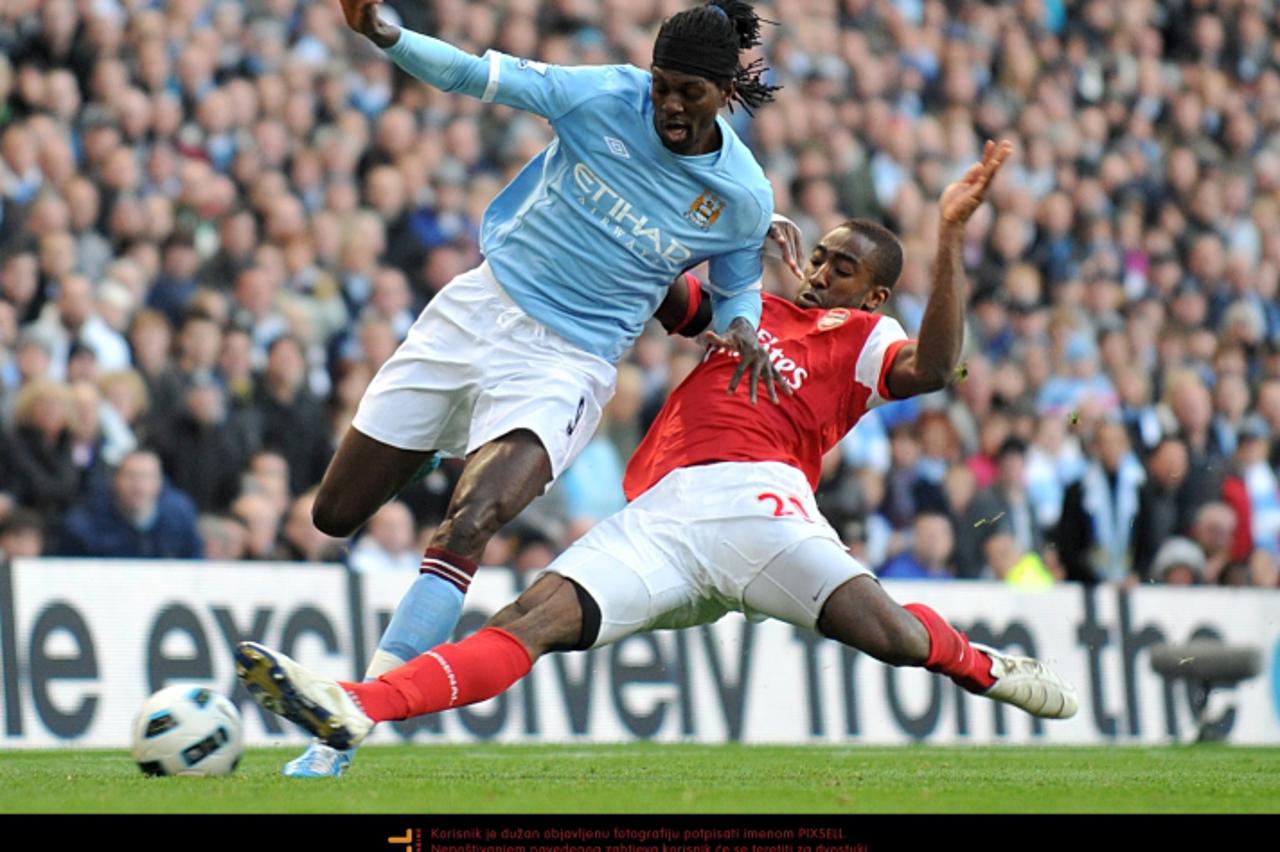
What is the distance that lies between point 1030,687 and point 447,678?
7.51 ft

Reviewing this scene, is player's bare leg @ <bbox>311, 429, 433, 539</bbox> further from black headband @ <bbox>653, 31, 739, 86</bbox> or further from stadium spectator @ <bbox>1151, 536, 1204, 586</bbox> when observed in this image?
stadium spectator @ <bbox>1151, 536, 1204, 586</bbox>

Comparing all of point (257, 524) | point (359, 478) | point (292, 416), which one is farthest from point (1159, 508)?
point (359, 478)

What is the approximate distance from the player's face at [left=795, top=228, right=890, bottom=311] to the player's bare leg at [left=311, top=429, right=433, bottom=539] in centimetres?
162

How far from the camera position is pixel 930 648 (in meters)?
7.54

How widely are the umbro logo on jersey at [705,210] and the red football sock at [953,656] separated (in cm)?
159

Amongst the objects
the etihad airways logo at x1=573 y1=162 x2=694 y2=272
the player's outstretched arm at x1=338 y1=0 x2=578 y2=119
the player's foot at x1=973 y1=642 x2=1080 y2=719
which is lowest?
the player's foot at x1=973 y1=642 x2=1080 y2=719

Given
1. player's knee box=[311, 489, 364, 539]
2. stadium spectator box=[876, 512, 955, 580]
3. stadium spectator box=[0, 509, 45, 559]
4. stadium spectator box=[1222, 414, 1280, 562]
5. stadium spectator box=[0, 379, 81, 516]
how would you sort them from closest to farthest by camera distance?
player's knee box=[311, 489, 364, 539]
stadium spectator box=[0, 509, 45, 559]
stadium spectator box=[0, 379, 81, 516]
stadium spectator box=[876, 512, 955, 580]
stadium spectator box=[1222, 414, 1280, 562]

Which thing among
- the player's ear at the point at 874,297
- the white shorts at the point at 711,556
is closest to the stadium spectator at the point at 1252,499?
the player's ear at the point at 874,297

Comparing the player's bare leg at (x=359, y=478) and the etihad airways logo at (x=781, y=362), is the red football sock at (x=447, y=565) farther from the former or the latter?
the etihad airways logo at (x=781, y=362)

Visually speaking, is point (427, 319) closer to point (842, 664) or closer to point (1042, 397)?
point (842, 664)

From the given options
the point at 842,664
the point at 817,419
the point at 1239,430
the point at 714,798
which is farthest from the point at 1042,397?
the point at 714,798

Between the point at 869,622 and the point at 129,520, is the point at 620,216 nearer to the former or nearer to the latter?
the point at 869,622

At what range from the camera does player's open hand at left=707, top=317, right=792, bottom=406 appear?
25.2ft

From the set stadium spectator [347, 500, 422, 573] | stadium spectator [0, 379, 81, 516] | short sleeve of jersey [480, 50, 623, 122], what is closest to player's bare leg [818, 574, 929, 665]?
short sleeve of jersey [480, 50, 623, 122]
